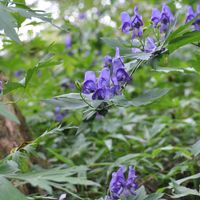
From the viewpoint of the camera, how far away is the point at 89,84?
127 centimetres

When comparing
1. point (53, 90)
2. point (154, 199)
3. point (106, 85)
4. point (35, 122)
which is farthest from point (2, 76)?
point (154, 199)

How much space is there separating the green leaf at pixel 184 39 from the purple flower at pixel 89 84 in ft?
0.77

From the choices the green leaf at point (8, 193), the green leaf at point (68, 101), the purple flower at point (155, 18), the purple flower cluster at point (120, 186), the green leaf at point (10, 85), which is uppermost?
the purple flower at point (155, 18)

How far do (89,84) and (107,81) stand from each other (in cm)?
5

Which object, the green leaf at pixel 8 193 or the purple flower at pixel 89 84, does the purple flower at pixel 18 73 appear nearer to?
the purple flower at pixel 89 84

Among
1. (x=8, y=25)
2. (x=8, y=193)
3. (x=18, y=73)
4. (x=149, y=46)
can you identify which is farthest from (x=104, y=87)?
(x=18, y=73)

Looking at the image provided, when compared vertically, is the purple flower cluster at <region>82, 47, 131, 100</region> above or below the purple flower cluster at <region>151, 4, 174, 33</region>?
below

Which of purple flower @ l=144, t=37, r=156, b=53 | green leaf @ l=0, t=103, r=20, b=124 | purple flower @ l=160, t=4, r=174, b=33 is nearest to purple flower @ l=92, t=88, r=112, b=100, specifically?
purple flower @ l=144, t=37, r=156, b=53

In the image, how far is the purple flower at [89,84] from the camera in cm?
127

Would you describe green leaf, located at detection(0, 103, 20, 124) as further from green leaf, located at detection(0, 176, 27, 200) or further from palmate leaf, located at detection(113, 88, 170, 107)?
palmate leaf, located at detection(113, 88, 170, 107)

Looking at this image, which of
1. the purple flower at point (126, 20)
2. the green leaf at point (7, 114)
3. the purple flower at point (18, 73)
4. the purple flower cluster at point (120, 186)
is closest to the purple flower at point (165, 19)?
the purple flower at point (126, 20)

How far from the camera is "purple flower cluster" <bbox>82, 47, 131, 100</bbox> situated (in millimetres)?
1255

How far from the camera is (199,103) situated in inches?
108

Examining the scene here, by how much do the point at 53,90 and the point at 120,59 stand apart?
1502 millimetres
